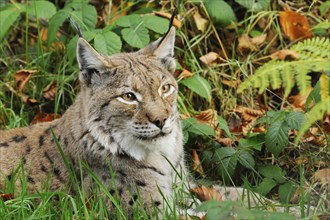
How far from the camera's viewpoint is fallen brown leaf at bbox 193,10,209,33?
6938 millimetres

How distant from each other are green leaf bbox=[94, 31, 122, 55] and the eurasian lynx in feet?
2.04

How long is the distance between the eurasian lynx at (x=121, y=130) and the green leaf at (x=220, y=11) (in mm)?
1419

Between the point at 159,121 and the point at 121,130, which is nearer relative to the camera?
the point at 159,121

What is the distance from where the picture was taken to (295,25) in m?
6.93

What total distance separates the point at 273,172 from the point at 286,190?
33cm

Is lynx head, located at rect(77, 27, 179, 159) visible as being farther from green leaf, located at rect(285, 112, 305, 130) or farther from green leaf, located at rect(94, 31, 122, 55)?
green leaf, located at rect(285, 112, 305, 130)

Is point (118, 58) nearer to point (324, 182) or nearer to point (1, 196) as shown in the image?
point (1, 196)

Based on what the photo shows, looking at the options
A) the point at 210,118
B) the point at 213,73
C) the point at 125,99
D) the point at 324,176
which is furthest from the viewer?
the point at 213,73

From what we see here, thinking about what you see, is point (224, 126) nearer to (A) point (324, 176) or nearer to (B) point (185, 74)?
(B) point (185, 74)

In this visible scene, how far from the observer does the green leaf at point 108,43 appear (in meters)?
6.12

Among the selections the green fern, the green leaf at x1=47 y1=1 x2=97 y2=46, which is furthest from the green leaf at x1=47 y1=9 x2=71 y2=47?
the green fern

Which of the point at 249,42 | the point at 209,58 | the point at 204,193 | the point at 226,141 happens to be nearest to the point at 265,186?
the point at 204,193

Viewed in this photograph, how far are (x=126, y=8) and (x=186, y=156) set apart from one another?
1.70 metres

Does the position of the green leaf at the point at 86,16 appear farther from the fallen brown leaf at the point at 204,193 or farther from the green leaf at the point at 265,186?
the green leaf at the point at 265,186
